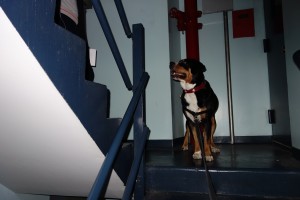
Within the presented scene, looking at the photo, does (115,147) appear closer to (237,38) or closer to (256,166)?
(256,166)

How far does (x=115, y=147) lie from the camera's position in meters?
1.06

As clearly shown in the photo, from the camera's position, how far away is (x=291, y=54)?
1.77m

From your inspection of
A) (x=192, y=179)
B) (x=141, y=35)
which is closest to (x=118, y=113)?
(x=141, y=35)

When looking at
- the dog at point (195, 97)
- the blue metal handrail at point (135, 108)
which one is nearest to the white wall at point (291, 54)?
the dog at point (195, 97)

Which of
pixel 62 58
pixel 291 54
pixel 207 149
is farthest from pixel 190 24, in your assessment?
pixel 62 58

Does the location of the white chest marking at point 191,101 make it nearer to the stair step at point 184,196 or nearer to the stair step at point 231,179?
the stair step at point 231,179

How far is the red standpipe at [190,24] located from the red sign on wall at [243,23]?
0.55 m

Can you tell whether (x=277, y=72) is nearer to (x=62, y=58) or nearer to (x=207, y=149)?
(x=207, y=149)

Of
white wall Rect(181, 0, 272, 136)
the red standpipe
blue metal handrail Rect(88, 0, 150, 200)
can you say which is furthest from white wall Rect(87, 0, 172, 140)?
blue metal handrail Rect(88, 0, 150, 200)

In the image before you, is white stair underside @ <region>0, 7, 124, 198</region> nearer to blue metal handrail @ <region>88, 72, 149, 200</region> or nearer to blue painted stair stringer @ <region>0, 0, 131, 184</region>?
blue painted stair stringer @ <region>0, 0, 131, 184</region>

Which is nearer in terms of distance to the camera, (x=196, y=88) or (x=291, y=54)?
(x=291, y=54)

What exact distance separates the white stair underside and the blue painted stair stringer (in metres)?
0.03

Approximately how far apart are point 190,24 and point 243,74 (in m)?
0.95

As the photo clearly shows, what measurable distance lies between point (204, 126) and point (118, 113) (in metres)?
1.14
